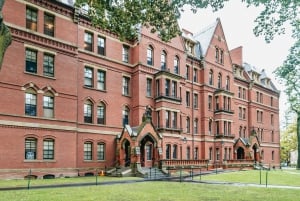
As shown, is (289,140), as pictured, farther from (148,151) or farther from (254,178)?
(254,178)

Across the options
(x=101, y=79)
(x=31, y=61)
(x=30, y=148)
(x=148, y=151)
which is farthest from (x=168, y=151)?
(x=31, y=61)

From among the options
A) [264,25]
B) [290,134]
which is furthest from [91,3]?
[290,134]

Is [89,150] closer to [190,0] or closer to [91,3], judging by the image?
[91,3]

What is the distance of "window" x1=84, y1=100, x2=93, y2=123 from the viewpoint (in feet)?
98.1

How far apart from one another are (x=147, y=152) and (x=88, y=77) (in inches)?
376

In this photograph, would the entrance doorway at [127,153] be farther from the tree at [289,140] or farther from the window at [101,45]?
the tree at [289,140]

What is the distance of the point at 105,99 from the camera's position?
102 feet

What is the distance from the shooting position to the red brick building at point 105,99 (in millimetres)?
24906

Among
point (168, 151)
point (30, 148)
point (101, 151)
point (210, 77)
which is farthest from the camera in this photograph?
point (210, 77)

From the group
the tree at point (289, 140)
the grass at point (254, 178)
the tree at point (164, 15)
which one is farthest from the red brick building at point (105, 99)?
the tree at point (289, 140)

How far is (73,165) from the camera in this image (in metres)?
27.4

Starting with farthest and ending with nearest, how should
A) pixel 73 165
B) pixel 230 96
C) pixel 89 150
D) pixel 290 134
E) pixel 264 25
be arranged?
pixel 290 134, pixel 230 96, pixel 89 150, pixel 73 165, pixel 264 25

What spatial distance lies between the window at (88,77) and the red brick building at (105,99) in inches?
3.7

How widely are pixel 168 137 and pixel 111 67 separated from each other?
938cm
